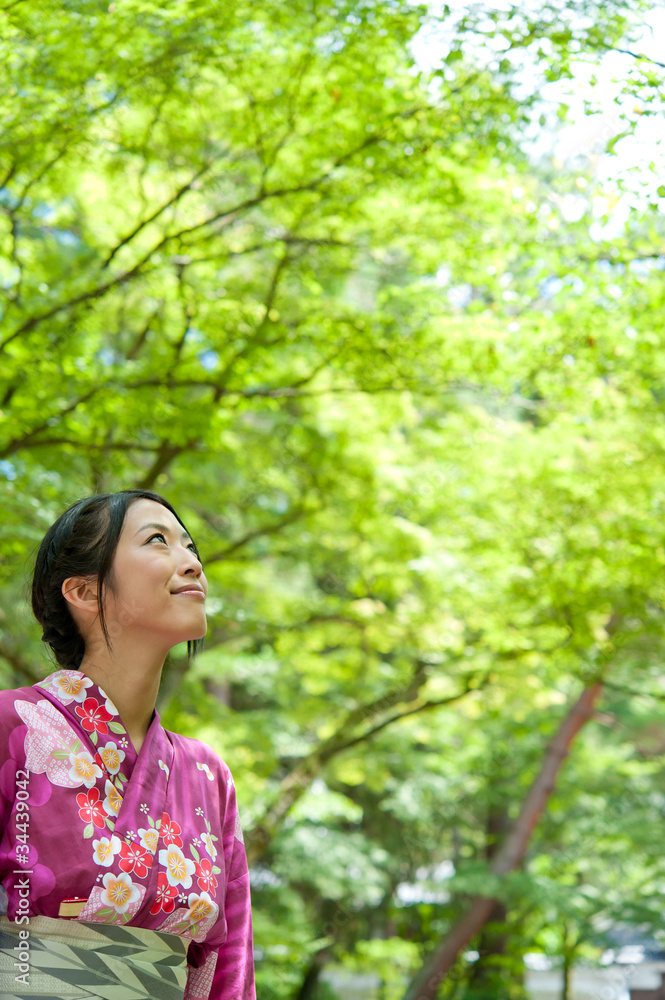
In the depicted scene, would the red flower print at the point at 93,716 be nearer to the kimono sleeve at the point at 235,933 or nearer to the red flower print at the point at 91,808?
the red flower print at the point at 91,808

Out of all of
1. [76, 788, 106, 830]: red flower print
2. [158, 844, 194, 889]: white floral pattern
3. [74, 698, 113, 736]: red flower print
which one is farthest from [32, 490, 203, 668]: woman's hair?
[158, 844, 194, 889]: white floral pattern

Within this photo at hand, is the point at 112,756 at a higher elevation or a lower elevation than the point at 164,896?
higher

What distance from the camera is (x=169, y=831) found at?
58.0 inches

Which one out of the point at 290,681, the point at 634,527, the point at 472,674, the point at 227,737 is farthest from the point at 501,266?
the point at 290,681

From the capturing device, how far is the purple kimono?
1.30 m

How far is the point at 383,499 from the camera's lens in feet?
23.6

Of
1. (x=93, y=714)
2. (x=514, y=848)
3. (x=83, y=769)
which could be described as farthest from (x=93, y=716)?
(x=514, y=848)

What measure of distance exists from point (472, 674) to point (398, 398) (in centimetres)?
242

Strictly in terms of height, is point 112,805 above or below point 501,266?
above

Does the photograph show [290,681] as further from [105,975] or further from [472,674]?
[105,975]

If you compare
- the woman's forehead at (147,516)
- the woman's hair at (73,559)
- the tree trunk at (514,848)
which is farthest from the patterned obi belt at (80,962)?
the tree trunk at (514,848)

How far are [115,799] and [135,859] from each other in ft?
0.36

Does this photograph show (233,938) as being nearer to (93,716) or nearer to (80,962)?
(80,962)

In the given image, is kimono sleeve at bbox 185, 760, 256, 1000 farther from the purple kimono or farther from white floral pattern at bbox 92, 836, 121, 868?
white floral pattern at bbox 92, 836, 121, 868
